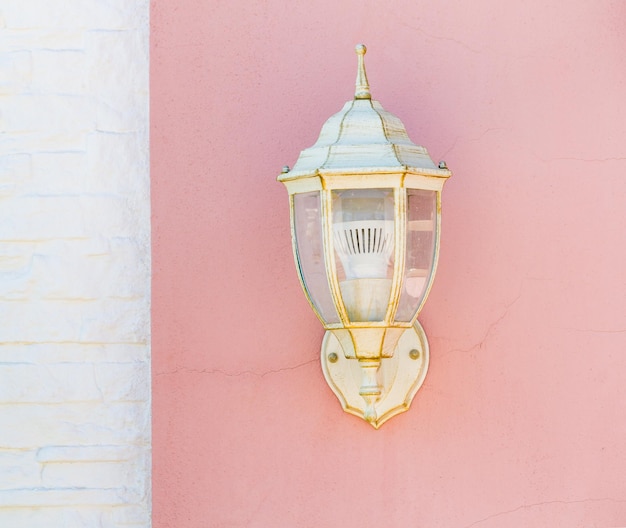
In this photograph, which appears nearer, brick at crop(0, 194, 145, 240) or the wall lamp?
the wall lamp

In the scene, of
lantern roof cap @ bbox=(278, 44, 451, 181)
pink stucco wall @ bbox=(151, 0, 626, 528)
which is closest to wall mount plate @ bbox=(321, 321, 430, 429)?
pink stucco wall @ bbox=(151, 0, 626, 528)

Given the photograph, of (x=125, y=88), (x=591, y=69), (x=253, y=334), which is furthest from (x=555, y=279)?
(x=125, y=88)

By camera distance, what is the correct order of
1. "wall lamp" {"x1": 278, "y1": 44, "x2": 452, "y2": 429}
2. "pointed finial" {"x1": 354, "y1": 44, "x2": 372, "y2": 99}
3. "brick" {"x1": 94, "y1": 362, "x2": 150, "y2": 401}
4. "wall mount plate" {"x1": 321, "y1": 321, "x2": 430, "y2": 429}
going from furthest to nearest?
1. "brick" {"x1": 94, "y1": 362, "x2": 150, "y2": 401}
2. "wall mount plate" {"x1": 321, "y1": 321, "x2": 430, "y2": 429}
3. "pointed finial" {"x1": 354, "y1": 44, "x2": 372, "y2": 99}
4. "wall lamp" {"x1": 278, "y1": 44, "x2": 452, "y2": 429}

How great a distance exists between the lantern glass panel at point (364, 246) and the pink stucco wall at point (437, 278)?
1.09ft

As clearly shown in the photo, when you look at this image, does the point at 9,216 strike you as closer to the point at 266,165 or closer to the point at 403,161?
the point at 266,165

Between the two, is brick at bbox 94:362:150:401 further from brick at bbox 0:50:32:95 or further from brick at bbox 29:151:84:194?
brick at bbox 0:50:32:95

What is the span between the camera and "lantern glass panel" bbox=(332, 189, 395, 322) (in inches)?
94.4

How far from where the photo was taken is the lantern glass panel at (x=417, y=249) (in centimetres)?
243

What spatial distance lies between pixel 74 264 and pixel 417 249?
2.82 ft

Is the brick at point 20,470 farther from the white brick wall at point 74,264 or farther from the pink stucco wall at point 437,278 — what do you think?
the pink stucco wall at point 437,278

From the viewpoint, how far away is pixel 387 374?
266cm

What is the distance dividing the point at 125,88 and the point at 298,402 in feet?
2.85

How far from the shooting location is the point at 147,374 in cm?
277

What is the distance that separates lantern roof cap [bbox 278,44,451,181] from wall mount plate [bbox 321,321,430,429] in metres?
0.42
